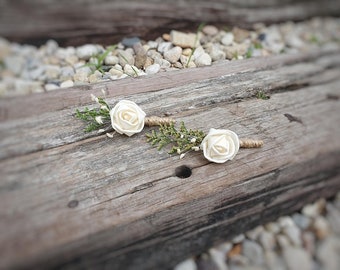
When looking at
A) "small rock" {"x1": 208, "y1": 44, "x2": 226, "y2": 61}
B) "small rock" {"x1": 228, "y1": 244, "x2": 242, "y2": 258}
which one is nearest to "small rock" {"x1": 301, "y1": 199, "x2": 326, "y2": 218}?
"small rock" {"x1": 228, "y1": 244, "x2": 242, "y2": 258}

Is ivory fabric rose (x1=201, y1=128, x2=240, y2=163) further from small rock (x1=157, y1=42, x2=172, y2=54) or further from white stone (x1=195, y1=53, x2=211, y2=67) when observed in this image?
small rock (x1=157, y1=42, x2=172, y2=54)

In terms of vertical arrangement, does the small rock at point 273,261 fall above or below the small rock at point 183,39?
below

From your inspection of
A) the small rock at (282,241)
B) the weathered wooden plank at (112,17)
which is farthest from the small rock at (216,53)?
the small rock at (282,241)

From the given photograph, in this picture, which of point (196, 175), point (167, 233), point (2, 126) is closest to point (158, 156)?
point (196, 175)

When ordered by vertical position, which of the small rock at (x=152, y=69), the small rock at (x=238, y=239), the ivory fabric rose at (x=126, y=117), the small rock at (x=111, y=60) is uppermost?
the small rock at (x=111, y=60)

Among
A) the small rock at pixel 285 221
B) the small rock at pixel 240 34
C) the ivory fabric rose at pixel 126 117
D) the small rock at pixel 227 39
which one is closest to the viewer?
the ivory fabric rose at pixel 126 117

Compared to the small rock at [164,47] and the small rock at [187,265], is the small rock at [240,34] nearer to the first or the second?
the small rock at [164,47]

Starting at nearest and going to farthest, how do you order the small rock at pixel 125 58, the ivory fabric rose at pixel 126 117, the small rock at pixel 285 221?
the ivory fabric rose at pixel 126 117 < the small rock at pixel 125 58 < the small rock at pixel 285 221

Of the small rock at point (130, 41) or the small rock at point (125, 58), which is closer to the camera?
the small rock at point (125, 58)

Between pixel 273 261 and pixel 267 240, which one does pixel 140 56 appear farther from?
pixel 273 261
